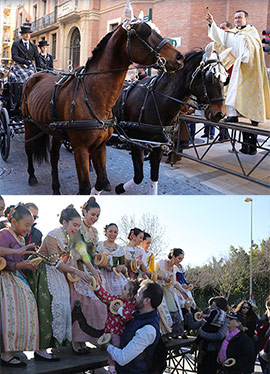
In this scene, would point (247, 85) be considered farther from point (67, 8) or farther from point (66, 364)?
point (66, 364)

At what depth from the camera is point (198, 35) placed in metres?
3.21

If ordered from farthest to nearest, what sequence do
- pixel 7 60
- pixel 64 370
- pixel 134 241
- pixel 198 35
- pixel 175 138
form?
pixel 175 138, pixel 134 241, pixel 7 60, pixel 198 35, pixel 64 370

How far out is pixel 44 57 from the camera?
11.8ft

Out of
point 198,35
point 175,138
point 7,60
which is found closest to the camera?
point 198,35

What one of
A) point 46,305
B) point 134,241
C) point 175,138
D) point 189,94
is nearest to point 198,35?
point 189,94

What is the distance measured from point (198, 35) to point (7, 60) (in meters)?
1.70

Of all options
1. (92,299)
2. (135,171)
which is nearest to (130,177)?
(135,171)

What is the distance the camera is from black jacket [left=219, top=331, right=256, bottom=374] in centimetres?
376

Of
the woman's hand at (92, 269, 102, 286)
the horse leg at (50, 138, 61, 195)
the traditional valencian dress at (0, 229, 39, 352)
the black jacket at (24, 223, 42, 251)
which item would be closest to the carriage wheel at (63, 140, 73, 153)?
the horse leg at (50, 138, 61, 195)

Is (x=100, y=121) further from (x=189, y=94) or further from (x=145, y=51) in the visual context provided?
(x=189, y=94)

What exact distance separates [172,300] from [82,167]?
1.67 m

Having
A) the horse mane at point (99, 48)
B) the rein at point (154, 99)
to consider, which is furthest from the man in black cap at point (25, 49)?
the rein at point (154, 99)

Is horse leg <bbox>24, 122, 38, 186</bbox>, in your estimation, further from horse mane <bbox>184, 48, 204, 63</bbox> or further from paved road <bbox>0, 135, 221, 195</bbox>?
horse mane <bbox>184, 48, 204, 63</bbox>

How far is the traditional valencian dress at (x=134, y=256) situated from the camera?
389 cm
